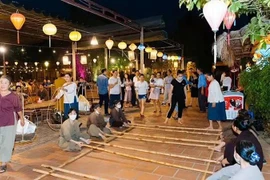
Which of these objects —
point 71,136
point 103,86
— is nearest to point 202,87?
point 103,86

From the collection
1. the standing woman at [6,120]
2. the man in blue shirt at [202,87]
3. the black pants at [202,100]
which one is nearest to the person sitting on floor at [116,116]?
the standing woman at [6,120]

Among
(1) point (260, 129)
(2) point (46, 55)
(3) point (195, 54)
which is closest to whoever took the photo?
(1) point (260, 129)

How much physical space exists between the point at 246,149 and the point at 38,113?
7957mm

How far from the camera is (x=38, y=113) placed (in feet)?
29.2

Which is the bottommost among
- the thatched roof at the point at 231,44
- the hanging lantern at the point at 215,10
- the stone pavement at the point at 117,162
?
the stone pavement at the point at 117,162

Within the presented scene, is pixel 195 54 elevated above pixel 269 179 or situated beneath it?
elevated above

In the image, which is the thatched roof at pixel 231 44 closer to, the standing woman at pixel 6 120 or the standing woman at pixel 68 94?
the standing woman at pixel 68 94

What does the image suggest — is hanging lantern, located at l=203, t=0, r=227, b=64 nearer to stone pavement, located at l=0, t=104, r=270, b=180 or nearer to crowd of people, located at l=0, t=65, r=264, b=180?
crowd of people, located at l=0, t=65, r=264, b=180

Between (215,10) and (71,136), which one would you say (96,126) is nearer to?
(71,136)

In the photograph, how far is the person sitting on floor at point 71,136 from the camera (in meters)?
5.50

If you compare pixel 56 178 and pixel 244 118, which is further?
pixel 56 178

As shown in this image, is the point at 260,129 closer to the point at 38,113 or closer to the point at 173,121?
the point at 173,121

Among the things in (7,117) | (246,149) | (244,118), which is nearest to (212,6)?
(244,118)

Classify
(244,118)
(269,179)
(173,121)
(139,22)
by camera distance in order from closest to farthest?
1. (244,118)
2. (269,179)
3. (173,121)
4. (139,22)
